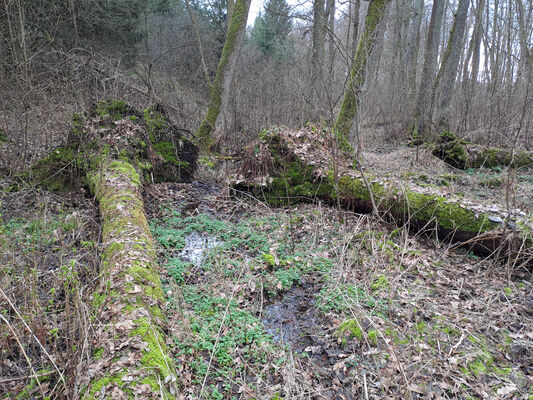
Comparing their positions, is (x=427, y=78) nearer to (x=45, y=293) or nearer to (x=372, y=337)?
(x=372, y=337)

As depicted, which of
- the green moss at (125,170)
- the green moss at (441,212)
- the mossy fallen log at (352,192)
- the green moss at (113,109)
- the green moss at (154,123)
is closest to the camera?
the mossy fallen log at (352,192)

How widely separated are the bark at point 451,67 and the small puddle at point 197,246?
30.8 feet

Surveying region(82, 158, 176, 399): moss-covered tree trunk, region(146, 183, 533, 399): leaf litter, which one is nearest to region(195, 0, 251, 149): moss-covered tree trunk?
region(146, 183, 533, 399): leaf litter

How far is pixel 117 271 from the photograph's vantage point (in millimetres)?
3158

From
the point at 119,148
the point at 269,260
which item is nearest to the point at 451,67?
the point at 269,260

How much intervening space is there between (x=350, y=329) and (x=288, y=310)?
27.9 inches

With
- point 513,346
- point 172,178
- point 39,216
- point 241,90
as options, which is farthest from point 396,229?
point 241,90

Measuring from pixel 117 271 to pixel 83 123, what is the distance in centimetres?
438

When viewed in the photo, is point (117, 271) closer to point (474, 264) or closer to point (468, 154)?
point (474, 264)

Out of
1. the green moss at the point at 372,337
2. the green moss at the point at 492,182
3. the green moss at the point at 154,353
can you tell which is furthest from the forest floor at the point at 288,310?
the green moss at the point at 492,182

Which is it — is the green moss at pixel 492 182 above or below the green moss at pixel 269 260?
above

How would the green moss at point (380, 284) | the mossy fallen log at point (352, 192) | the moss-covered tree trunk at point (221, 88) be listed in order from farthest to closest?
the moss-covered tree trunk at point (221, 88), the mossy fallen log at point (352, 192), the green moss at point (380, 284)

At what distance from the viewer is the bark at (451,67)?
35.3ft

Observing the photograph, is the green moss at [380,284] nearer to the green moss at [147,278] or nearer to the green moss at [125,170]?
the green moss at [147,278]
